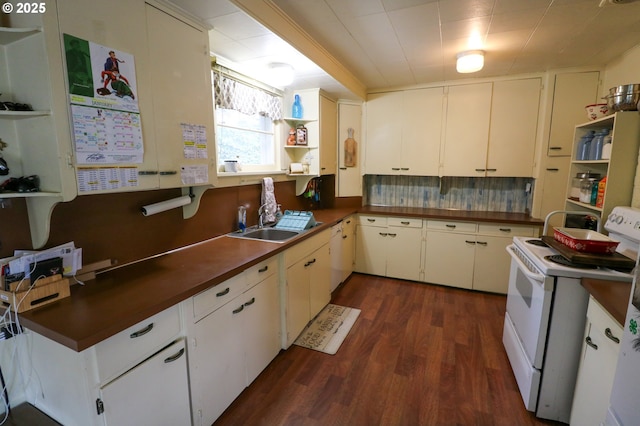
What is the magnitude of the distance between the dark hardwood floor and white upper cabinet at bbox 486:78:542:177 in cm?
156

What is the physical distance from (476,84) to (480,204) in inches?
55.2

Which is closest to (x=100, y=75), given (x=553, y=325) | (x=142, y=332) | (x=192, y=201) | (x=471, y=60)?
(x=192, y=201)

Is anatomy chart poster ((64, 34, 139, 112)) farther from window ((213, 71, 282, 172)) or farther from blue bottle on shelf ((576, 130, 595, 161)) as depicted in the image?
blue bottle on shelf ((576, 130, 595, 161))

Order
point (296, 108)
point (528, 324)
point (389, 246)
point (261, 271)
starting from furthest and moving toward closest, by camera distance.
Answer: point (389, 246) < point (296, 108) < point (261, 271) < point (528, 324)

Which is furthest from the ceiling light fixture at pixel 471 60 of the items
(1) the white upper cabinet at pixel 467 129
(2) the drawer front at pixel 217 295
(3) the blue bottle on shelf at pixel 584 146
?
(2) the drawer front at pixel 217 295

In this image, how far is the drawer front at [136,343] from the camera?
106cm

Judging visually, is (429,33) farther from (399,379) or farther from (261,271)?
(399,379)

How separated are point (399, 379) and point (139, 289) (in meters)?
1.69

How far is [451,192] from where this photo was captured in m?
3.80

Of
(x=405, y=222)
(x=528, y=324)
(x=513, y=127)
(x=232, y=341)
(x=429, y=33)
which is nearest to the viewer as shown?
(x=232, y=341)

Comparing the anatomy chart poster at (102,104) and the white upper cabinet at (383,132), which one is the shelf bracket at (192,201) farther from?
the white upper cabinet at (383,132)

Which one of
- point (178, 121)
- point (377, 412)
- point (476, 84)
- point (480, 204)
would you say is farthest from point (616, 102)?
point (178, 121)

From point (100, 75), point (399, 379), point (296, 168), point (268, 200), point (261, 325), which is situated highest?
point (100, 75)

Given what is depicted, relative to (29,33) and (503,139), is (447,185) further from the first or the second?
(29,33)
